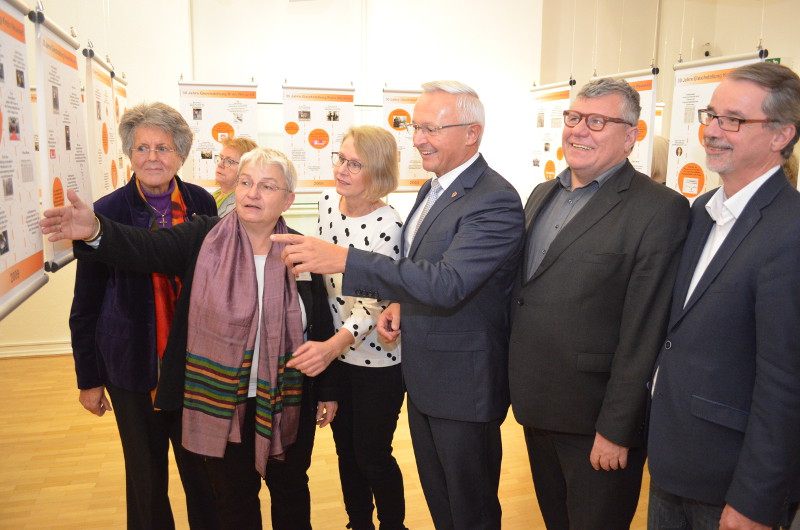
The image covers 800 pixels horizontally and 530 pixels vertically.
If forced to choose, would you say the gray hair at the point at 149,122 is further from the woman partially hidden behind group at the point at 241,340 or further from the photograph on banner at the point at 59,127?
the woman partially hidden behind group at the point at 241,340

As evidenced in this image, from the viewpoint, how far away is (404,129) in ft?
17.2

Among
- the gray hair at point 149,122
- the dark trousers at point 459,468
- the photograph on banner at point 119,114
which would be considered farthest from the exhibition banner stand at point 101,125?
the dark trousers at point 459,468

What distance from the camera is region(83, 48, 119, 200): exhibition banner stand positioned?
2.93 meters

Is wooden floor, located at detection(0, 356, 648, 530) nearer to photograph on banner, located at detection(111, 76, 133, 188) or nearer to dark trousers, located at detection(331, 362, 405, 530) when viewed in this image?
dark trousers, located at detection(331, 362, 405, 530)

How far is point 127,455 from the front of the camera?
7.14ft

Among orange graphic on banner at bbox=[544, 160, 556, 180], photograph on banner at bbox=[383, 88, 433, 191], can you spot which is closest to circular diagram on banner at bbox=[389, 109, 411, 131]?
photograph on banner at bbox=[383, 88, 433, 191]

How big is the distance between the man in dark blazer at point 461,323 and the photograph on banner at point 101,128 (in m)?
1.90

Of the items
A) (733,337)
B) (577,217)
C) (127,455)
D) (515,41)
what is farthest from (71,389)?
(515,41)

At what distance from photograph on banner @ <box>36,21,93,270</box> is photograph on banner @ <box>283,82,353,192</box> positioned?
10.1 ft

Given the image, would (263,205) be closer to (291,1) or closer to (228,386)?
(228,386)

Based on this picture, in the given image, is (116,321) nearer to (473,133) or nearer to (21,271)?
(21,271)

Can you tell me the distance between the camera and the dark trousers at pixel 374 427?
2.38 m

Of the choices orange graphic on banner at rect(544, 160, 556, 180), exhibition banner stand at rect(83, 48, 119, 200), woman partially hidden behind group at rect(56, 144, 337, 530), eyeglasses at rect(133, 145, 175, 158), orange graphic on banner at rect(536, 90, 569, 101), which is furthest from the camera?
orange graphic on banner at rect(544, 160, 556, 180)

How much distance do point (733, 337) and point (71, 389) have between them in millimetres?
5061
